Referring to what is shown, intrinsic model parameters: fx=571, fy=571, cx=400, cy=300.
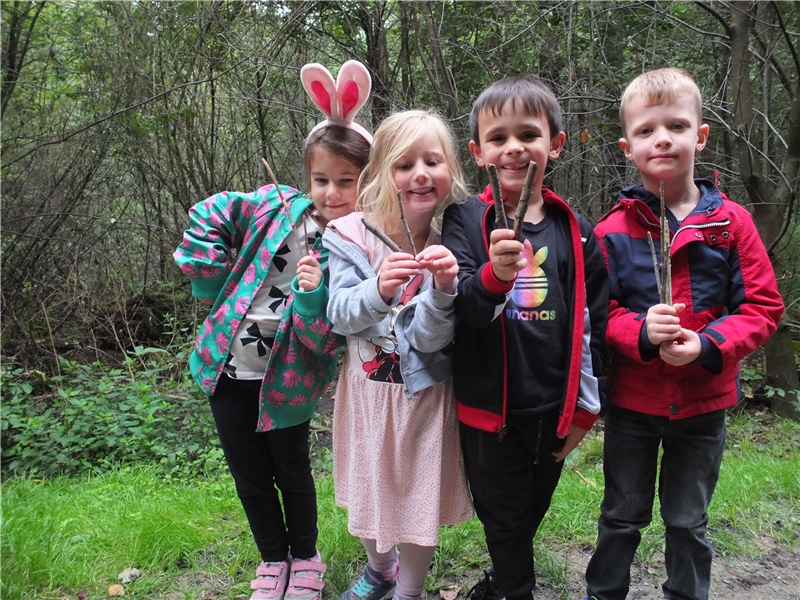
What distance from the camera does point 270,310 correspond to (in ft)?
6.81

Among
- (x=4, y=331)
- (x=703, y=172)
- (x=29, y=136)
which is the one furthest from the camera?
(x=29, y=136)

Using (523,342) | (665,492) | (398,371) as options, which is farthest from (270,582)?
(665,492)

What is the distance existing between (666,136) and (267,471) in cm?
Result: 180

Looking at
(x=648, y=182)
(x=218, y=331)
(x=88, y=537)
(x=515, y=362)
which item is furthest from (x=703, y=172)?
(x=88, y=537)

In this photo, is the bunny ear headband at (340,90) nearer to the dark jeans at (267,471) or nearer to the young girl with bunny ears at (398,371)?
the young girl with bunny ears at (398,371)

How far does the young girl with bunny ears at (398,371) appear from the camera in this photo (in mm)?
1807

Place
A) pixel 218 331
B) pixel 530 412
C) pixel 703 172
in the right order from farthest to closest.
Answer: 1. pixel 703 172
2. pixel 218 331
3. pixel 530 412

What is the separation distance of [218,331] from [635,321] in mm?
1418

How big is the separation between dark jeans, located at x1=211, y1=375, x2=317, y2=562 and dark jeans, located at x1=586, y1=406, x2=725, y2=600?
3.59 ft

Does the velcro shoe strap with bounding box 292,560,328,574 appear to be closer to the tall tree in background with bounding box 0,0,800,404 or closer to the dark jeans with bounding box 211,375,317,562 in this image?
the dark jeans with bounding box 211,375,317,562

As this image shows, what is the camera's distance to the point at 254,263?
6.84 ft

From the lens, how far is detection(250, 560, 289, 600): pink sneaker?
7.15ft

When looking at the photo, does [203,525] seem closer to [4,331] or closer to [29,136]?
[4,331]

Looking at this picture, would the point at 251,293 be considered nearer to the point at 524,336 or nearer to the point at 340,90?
the point at 340,90
